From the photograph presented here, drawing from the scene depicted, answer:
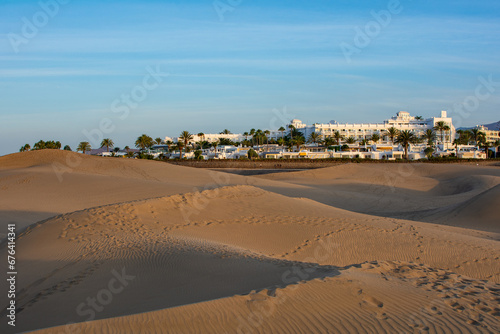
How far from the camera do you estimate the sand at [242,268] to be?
5.02m

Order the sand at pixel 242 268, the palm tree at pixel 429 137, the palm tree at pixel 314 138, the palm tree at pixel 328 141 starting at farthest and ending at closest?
the palm tree at pixel 314 138
the palm tree at pixel 328 141
the palm tree at pixel 429 137
the sand at pixel 242 268

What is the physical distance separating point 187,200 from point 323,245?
582 cm

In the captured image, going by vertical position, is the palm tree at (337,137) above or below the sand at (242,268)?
above

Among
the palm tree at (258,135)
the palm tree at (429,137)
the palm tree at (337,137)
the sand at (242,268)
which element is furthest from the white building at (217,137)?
the sand at (242,268)

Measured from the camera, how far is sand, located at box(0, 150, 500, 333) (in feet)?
16.5

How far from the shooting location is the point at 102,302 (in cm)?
610

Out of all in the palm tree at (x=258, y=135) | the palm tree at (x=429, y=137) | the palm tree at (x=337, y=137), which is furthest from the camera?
the palm tree at (x=258, y=135)

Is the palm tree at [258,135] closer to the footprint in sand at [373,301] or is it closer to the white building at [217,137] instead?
the white building at [217,137]

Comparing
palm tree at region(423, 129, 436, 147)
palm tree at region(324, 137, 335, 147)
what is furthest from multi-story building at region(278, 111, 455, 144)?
palm tree at region(324, 137, 335, 147)

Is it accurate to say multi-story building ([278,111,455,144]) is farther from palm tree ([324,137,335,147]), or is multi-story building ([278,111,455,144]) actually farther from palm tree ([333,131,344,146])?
palm tree ([324,137,335,147])

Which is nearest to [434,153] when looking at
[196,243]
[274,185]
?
[274,185]

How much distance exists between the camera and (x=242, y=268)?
7410 millimetres

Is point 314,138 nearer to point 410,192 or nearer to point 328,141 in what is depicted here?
point 328,141

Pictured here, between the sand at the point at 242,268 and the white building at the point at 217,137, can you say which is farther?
the white building at the point at 217,137
